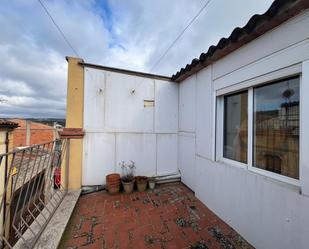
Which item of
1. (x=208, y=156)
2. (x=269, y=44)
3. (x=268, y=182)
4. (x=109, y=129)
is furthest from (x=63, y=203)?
(x=269, y=44)

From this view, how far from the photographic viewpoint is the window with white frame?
1.84 metres

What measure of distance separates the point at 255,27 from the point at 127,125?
3332 mm

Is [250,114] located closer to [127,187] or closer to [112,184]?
[127,187]

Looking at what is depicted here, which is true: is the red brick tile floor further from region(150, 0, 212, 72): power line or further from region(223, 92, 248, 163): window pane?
region(150, 0, 212, 72): power line

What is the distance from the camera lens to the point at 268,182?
1.96 metres

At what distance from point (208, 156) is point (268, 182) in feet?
4.30

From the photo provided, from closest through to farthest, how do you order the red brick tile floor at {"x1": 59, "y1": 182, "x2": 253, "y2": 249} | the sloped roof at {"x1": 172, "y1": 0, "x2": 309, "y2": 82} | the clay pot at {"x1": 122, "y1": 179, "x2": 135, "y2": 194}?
the sloped roof at {"x1": 172, "y1": 0, "x2": 309, "y2": 82}
the red brick tile floor at {"x1": 59, "y1": 182, "x2": 253, "y2": 249}
the clay pot at {"x1": 122, "y1": 179, "x2": 135, "y2": 194}

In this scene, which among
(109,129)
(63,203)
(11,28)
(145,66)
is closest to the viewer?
(11,28)

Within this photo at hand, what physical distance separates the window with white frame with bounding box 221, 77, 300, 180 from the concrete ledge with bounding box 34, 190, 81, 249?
9.96 ft

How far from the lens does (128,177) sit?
405 cm

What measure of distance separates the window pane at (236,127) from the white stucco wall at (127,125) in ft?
6.31

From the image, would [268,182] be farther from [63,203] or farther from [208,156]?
[63,203]

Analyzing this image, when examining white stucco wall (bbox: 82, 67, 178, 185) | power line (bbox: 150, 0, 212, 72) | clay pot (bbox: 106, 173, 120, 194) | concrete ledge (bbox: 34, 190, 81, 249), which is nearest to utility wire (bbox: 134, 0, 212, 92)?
power line (bbox: 150, 0, 212, 72)

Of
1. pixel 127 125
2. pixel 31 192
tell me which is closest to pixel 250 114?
pixel 127 125
